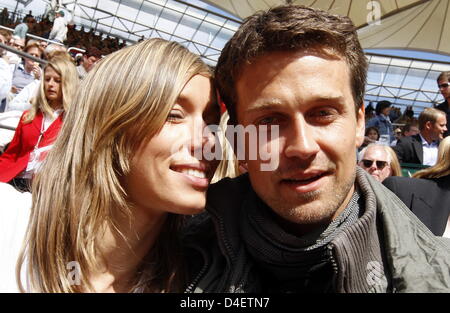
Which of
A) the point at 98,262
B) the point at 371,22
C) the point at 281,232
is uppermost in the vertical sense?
the point at 371,22

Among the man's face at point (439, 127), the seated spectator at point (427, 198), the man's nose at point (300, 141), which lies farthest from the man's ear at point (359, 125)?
the man's face at point (439, 127)

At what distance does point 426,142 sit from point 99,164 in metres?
4.72

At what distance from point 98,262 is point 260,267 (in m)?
0.62

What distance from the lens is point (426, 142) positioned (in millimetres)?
5156

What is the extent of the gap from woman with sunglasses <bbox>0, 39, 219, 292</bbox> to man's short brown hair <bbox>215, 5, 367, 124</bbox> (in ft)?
0.39

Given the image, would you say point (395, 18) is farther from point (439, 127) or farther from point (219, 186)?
point (219, 186)

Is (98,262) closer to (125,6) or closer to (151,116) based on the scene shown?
(151,116)

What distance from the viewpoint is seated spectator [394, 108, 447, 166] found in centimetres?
497

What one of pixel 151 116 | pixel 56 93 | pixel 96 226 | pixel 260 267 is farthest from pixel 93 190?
pixel 56 93

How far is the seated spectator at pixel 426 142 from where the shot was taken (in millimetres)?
4973

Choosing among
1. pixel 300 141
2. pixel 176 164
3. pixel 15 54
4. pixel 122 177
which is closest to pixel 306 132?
pixel 300 141

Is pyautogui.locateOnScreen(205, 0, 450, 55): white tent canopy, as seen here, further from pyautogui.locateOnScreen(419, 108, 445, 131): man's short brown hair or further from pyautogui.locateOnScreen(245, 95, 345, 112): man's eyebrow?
pyautogui.locateOnScreen(245, 95, 345, 112): man's eyebrow

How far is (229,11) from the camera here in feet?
64.0

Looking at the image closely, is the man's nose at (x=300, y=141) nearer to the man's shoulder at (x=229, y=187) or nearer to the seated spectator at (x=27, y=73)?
the man's shoulder at (x=229, y=187)
